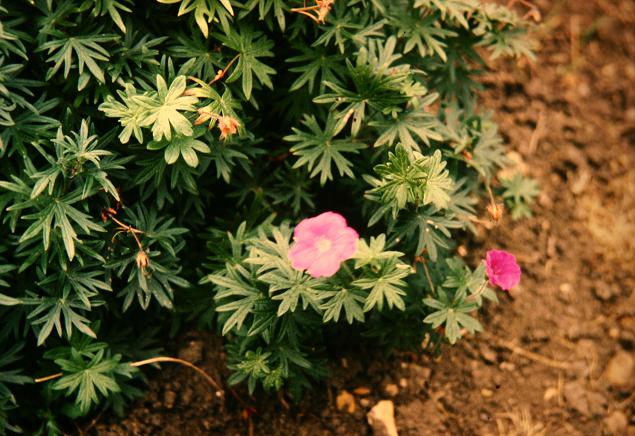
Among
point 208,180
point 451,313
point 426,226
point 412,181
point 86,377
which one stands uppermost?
point 412,181

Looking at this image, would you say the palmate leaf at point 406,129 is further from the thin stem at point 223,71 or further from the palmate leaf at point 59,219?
the palmate leaf at point 59,219

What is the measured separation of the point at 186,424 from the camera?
272 centimetres

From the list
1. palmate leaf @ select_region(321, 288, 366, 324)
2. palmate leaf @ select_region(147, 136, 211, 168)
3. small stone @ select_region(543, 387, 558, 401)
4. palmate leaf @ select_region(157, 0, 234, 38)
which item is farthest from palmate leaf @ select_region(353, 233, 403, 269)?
small stone @ select_region(543, 387, 558, 401)

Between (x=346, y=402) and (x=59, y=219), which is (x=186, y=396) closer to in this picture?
(x=346, y=402)

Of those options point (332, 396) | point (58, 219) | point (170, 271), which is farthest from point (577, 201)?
point (58, 219)

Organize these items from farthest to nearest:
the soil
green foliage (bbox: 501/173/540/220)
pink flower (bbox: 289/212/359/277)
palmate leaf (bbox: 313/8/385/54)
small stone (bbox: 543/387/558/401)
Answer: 1. green foliage (bbox: 501/173/540/220)
2. small stone (bbox: 543/387/558/401)
3. the soil
4. palmate leaf (bbox: 313/8/385/54)
5. pink flower (bbox: 289/212/359/277)

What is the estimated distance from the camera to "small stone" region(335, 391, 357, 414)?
286 centimetres

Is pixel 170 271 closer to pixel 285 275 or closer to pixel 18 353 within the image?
pixel 285 275

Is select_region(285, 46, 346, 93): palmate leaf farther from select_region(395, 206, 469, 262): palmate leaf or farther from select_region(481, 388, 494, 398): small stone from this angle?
select_region(481, 388, 494, 398): small stone

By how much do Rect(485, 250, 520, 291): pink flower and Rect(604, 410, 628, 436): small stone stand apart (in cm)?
112

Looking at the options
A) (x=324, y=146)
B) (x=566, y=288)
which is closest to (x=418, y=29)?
(x=324, y=146)

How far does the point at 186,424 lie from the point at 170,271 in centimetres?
66

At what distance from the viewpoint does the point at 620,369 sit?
3209 millimetres

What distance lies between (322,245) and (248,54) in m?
0.84
